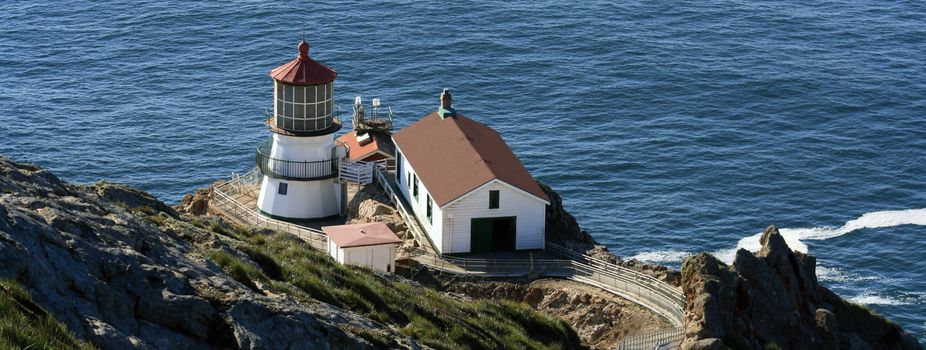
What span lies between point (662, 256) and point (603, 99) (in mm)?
24184

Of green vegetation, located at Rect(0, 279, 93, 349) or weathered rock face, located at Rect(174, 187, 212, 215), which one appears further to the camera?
weathered rock face, located at Rect(174, 187, 212, 215)

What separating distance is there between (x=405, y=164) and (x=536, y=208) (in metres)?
6.75

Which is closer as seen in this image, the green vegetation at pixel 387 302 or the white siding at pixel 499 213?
the green vegetation at pixel 387 302

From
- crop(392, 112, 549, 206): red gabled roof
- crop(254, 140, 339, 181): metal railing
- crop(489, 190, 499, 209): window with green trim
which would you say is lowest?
crop(254, 140, 339, 181): metal railing

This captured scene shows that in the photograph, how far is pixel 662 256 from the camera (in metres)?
62.1

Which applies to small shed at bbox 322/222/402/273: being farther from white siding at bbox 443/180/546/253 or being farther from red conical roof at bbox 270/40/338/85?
red conical roof at bbox 270/40/338/85

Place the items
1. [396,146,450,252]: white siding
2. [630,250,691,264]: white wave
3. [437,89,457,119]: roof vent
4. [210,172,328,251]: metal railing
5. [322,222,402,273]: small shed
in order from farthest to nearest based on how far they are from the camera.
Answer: [630,250,691,264]: white wave → [437,89,457,119]: roof vent → [210,172,328,251]: metal railing → [396,146,450,252]: white siding → [322,222,402,273]: small shed

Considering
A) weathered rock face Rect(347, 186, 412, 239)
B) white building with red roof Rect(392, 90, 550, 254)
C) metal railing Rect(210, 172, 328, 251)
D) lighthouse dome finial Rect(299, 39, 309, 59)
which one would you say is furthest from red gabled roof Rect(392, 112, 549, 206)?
lighthouse dome finial Rect(299, 39, 309, 59)

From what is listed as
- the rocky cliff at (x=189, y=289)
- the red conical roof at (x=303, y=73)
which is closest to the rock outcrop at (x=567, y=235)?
the red conical roof at (x=303, y=73)

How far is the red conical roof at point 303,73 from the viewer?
45.7 metres

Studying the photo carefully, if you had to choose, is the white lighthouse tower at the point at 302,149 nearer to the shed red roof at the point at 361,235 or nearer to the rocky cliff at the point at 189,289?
the shed red roof at the point at 361,235

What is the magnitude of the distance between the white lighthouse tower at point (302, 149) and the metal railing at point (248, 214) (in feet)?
2.17

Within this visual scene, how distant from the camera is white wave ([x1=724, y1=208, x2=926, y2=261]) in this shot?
214 ft

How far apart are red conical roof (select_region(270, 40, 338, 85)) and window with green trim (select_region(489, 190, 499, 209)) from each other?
22.9 ft
